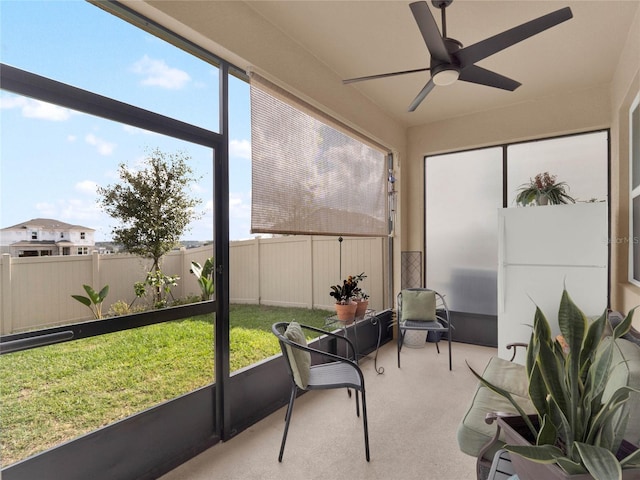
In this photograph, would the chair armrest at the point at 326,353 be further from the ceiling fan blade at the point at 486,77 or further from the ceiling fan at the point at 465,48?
the ceiling fan blade at the point at 486,77

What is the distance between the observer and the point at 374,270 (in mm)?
4410

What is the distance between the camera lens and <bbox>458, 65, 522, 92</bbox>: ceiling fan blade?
2127 mm

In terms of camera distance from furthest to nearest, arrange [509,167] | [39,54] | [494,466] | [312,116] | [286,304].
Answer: [286,304] → [509,167] → [312,116] → [39,54] → [494,466]

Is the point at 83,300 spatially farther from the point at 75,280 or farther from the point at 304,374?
the point at 304,374

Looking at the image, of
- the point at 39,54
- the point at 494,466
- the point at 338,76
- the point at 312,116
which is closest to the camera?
the point at 494,466

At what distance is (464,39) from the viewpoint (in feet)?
8.50

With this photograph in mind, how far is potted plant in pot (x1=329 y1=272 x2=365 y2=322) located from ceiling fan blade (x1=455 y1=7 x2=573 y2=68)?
198 cm

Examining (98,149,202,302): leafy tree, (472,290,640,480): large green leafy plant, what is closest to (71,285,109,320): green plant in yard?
(98,149,202,302): leafy tree

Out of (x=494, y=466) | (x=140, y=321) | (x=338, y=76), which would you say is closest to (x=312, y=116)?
(x=338, y=76)

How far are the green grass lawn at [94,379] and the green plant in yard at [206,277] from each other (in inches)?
6.2

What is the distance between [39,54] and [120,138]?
430 millimetres

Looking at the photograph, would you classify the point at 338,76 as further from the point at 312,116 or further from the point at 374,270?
the point at 374,270

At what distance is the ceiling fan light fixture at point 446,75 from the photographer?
6.50ft

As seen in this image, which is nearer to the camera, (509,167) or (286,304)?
(509,167)
